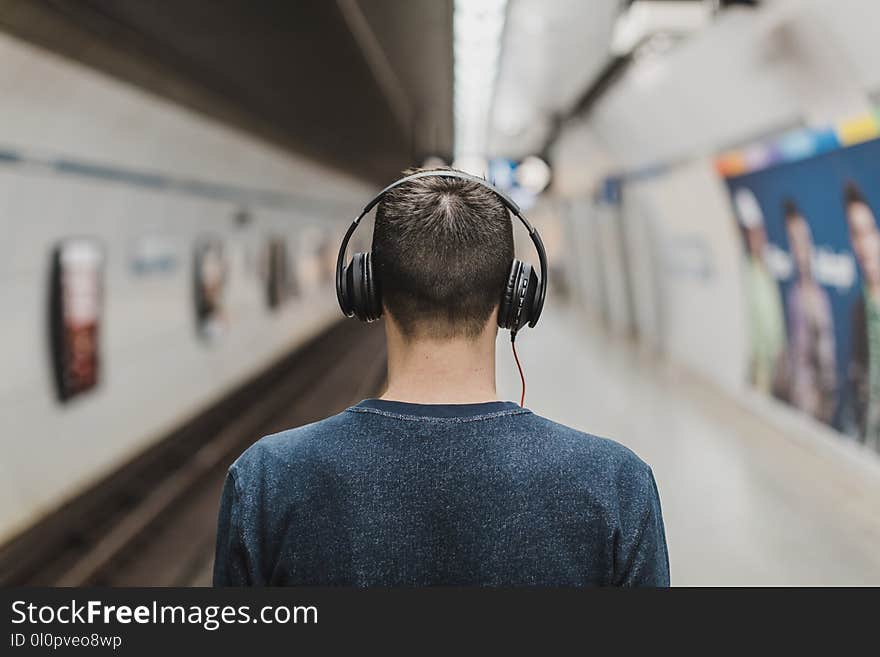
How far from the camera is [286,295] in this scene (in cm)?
1267

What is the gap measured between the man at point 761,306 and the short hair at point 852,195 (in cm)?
170

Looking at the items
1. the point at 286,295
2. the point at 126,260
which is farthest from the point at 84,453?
the point at 286,295

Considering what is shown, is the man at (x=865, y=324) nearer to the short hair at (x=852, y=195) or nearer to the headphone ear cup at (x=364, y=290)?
the short hair at (x=852, y=195)

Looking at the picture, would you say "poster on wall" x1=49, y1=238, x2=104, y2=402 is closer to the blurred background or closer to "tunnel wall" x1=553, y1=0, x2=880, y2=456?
the blurred background

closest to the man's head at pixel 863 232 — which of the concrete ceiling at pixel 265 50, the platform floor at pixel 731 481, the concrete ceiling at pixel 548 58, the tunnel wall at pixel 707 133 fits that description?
the tunnel wall at pixel 707 133

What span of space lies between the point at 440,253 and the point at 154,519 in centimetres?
512

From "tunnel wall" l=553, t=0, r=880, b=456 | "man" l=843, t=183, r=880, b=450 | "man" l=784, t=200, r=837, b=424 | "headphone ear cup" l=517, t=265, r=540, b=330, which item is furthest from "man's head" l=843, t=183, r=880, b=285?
"headphone ear cup" l=517, t=265, r=540, b=330

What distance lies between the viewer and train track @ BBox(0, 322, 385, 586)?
185 inches

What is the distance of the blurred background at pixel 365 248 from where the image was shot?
15.5 ft

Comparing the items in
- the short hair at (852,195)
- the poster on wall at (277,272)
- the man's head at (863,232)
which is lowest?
the man's head at (863,232)

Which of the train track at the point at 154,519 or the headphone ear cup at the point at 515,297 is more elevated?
the headphone ear cup at the point at 515,297

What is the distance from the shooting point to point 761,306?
314 inches

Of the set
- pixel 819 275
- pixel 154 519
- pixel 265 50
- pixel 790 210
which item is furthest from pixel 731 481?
pixel 265 50

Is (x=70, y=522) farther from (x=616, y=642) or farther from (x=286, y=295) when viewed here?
(x=286, y=295)
